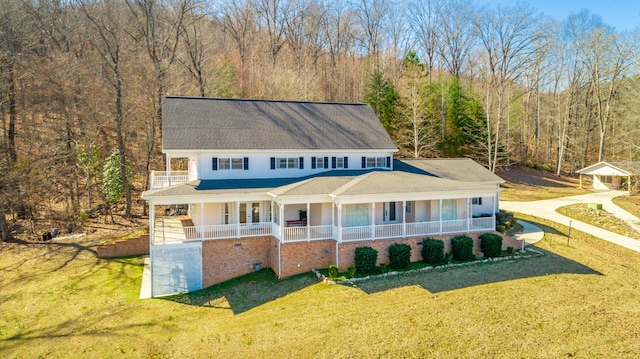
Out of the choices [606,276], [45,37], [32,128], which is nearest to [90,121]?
[32,128]

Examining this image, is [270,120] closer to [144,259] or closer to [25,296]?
[144,259]

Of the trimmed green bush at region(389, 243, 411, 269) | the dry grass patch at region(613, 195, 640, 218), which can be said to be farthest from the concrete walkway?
the trimmed green bush at region(389, 243, 411, 269)

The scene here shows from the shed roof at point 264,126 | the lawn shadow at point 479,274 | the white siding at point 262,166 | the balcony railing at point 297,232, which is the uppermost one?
the shed roof at point 264,126

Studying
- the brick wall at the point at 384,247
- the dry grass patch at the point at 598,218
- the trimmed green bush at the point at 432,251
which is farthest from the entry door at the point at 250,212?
the dry grass patch at the point at 598,218

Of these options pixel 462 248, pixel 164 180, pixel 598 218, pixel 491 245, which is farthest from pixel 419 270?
pixel 598 218

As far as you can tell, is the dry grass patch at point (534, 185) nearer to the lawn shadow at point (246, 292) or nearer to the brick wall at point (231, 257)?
the brick wall at point (231, 257)
